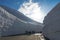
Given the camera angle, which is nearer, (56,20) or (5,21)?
(56,20)

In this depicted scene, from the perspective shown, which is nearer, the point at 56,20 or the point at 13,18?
the point at 56,20

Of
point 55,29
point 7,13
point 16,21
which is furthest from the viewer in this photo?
point 7,13

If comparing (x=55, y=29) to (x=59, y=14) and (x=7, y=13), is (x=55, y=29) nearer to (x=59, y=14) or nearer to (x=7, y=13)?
(x=59, y=14)

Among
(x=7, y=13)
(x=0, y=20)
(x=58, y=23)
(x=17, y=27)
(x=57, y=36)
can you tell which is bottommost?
(x=57, y=36)

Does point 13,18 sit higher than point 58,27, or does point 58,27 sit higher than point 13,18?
point 13,18

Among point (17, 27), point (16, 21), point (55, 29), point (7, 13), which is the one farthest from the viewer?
point (7, 13)

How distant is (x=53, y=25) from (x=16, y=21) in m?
22.7

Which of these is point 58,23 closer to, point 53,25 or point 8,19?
point 53,25

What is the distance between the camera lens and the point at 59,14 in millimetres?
3672

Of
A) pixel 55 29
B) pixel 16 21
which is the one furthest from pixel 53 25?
pixel 16 21

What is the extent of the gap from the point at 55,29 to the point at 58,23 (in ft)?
0.88

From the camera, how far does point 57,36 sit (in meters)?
3.64

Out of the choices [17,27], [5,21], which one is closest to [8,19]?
[5,21]

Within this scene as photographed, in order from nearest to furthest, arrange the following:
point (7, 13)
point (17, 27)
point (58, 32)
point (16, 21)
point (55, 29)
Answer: point (58, 32) < point (55, 29) < point (17, 27) < point (16, 21) < point (7, 13)
